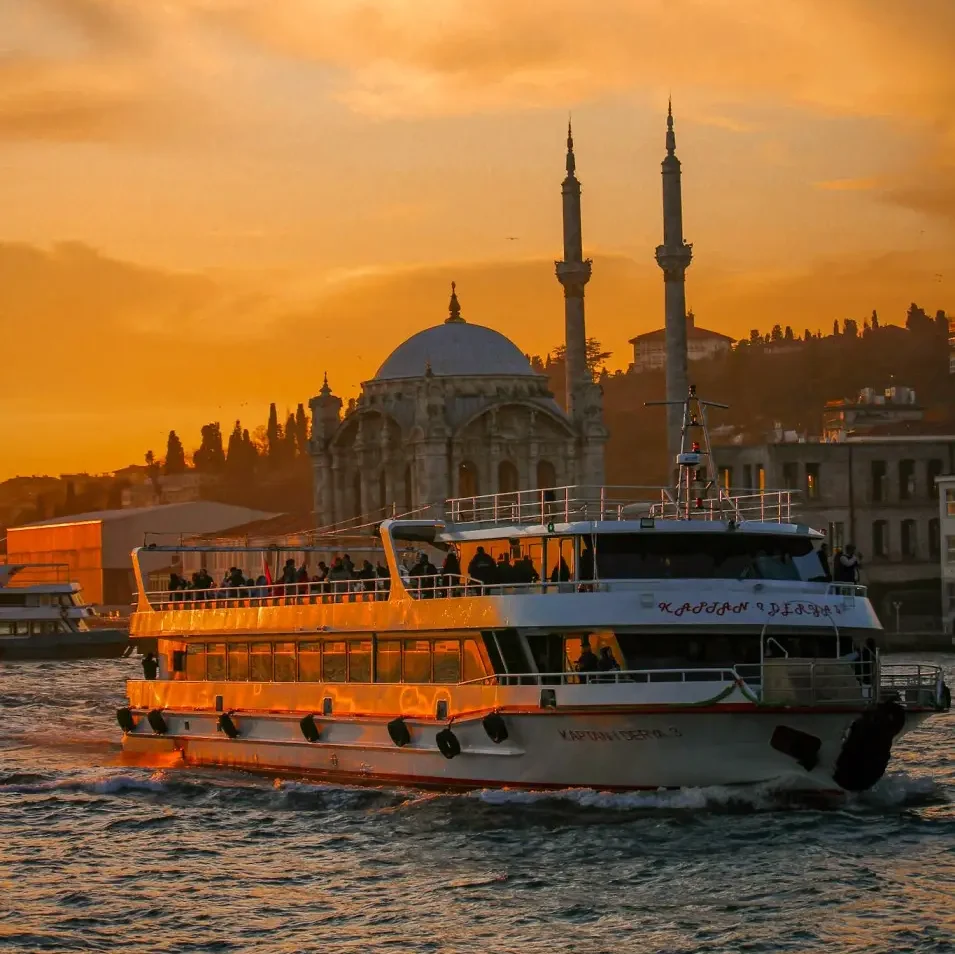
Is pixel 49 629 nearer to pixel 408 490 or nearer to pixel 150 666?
pixel 408 490

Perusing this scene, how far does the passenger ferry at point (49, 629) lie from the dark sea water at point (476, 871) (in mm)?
56143

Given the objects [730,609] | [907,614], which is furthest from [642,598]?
[907,614]

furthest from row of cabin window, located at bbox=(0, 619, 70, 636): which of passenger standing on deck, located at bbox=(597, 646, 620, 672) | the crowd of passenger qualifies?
passenger standing on deck, located at bbox=(597, 646, 620, 672)

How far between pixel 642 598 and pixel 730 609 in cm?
128

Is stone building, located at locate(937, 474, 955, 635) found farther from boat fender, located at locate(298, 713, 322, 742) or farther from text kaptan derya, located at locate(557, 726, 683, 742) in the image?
text kaptan derya, located at locate(557, 726, 683, 742)

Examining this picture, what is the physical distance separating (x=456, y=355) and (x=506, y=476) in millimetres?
7034

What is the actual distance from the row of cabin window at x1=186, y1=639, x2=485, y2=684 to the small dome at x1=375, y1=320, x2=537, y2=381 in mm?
72431

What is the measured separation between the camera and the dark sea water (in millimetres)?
23375

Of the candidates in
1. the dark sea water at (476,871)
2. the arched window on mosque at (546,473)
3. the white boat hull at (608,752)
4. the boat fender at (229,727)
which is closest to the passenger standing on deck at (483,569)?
the white boat hull at (608,752)

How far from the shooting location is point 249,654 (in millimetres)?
36219

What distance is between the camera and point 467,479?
4321 inches

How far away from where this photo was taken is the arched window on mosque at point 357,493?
113m

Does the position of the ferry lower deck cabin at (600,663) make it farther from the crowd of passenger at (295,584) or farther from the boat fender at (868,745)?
the crowd of passenger at (295,584)

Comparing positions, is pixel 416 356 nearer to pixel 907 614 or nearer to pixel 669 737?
pixel 907 614
